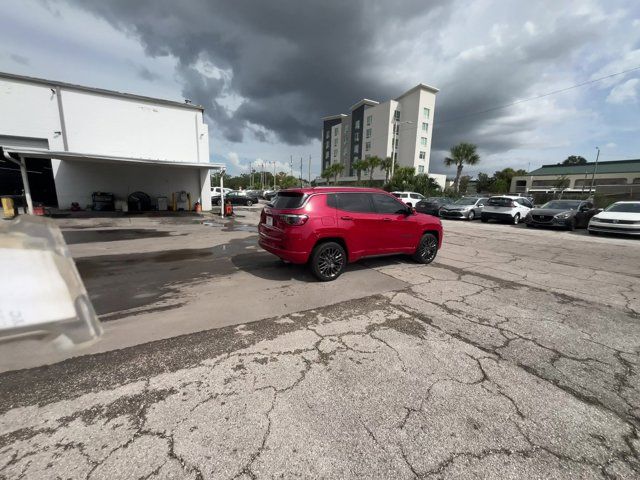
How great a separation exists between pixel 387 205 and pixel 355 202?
884 mm

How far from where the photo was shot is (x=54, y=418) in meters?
2.13

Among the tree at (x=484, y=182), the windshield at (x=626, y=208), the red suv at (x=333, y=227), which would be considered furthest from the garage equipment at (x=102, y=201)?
the tree at (x=484, y=182)

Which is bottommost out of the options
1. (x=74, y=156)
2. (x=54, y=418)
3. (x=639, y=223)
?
(x=54, y=418)

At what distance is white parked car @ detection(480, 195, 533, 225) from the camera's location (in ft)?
55.8

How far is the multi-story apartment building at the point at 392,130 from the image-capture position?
5488 cm

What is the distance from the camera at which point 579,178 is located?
209 ft

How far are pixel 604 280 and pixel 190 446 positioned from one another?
8241 millimetres

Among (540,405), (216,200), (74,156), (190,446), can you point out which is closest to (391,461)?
(190,446)

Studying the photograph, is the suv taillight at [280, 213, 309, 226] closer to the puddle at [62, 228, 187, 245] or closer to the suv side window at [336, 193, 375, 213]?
the suv side window at [336, 193, 375, 213]

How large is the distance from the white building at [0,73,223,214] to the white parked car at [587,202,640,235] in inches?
812

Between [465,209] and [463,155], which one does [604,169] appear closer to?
[463,155]

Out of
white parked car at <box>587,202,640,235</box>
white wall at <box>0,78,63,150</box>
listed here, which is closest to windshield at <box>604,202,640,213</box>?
white parked car at <box>587,202,640,235</box>

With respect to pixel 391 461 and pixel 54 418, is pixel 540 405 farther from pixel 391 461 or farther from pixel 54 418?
pixel 54 418

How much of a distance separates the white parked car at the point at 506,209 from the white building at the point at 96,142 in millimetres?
17870
